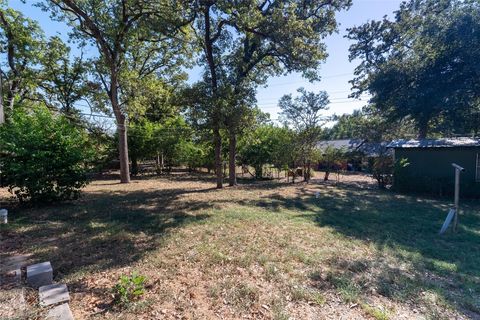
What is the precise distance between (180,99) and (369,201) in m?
8.12

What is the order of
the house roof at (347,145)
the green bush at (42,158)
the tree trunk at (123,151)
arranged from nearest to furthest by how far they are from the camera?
1. the green bush at (42,158)
2. the tree trunk at (123,151)
3. the house roof at (347,145)

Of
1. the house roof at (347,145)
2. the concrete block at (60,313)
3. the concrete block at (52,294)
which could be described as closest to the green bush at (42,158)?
the concrete block at (52,294)

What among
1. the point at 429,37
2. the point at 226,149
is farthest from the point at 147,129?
the point at 429,37

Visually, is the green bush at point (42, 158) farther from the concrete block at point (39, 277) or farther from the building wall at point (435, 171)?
the building wall at point (435, 171)

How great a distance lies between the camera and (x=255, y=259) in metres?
3.88

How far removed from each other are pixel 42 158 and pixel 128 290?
5.32 metres

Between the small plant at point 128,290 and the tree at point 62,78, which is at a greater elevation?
the tree at point 62,78

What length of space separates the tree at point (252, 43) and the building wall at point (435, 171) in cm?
596

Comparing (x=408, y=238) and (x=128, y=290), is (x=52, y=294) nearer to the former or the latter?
(x=128, y=290)

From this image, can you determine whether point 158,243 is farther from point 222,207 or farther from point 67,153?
point 67,153

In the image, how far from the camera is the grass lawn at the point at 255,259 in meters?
2.75

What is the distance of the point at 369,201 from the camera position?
938 cm

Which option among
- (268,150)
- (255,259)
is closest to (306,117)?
(268,150)

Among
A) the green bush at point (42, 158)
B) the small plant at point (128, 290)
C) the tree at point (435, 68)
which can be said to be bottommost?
the small plant at point (128, 290)
